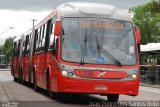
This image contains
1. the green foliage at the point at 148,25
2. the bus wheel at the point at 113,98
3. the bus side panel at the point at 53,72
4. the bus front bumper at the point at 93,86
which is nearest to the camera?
the bus front bumper at the point at 93,86

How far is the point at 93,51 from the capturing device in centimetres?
1566

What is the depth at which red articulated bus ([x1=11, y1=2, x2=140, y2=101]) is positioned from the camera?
15.3 m

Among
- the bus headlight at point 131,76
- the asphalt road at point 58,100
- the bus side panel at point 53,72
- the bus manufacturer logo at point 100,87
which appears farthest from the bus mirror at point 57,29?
the bus headlight at point 131,76

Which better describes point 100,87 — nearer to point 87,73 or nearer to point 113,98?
point 87,73

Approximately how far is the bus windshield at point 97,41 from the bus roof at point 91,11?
18 cm

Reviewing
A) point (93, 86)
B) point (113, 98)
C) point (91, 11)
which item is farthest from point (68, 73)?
point (113, 98)

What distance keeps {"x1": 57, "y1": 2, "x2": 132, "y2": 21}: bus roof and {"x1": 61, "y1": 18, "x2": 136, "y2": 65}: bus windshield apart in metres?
0.18

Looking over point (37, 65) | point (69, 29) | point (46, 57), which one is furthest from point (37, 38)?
point (69, 29)

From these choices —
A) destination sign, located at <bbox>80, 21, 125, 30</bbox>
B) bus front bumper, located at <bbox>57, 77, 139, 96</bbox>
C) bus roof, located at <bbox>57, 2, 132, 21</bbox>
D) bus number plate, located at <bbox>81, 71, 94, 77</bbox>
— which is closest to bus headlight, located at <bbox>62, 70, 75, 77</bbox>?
bus front bumper, located at <bbox>57, 77, 139, 96</bbox>

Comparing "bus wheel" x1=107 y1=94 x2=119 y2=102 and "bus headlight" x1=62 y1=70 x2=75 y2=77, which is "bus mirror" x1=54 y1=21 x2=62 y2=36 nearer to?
"bus headlight" x1=62 y1=70 x2=75 y2=77

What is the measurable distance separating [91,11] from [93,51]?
1435mm

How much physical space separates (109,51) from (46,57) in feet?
10.7

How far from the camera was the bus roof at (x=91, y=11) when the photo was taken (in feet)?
53.3

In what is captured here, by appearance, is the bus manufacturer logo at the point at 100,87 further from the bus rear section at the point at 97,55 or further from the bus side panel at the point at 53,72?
the bus side panel at the point at 53,72
